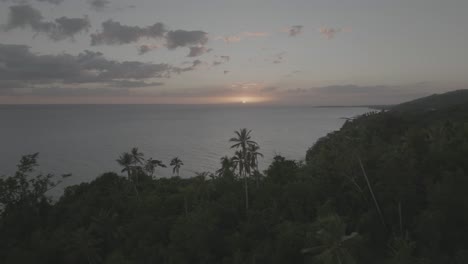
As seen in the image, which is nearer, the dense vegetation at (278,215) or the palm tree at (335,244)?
the palm tree at (335,244)

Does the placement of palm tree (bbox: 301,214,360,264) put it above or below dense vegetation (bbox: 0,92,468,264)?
above

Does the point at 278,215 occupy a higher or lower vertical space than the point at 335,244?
lower

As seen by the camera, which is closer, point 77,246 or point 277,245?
point 277,245

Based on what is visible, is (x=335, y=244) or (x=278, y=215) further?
(x=278, y=215)

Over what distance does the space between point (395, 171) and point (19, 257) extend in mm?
41996

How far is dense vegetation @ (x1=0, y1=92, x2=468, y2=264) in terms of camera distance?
24.1m

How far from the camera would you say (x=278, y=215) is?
110 ft

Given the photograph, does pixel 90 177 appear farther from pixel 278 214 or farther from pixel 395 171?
pixel 395 171

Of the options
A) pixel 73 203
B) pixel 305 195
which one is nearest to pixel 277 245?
pixel 305 195

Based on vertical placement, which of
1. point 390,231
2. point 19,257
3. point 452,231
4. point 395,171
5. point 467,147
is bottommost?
point 19,257

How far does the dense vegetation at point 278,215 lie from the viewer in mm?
24141

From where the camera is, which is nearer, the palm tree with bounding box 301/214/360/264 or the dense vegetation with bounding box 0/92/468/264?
the palm tree with bounding box 301/214/360/264

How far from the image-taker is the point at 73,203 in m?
45.8

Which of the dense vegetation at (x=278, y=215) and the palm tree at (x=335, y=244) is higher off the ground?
the palm tree at (x=335, y=244)
